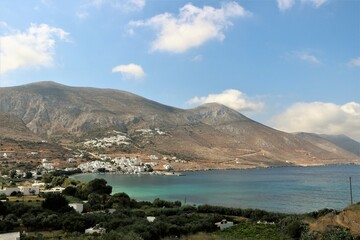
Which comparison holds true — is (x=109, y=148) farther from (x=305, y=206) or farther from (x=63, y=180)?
(x=305, y=206)

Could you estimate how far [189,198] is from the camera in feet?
218

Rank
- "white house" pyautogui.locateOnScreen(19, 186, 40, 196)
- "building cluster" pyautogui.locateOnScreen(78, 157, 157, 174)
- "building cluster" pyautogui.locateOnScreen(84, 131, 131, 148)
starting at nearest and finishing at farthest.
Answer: "white house" pyautogui.locateOnScreen(19, 186, 40, 196), "building cluster" pyautogui.locateOnScreen(78, 157, 157, 174), "building cluster" pyautogui.locateOnScreen(84, 131, 131, 148)

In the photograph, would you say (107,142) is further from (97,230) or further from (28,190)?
(97,230)

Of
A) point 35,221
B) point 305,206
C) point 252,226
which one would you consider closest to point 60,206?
point 35,221

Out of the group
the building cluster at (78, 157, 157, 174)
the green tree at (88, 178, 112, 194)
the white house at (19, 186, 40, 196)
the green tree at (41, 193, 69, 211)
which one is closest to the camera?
the green tree at (41, 193, 69, 211)

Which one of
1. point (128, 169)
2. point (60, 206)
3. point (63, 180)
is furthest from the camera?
point (128, 169)

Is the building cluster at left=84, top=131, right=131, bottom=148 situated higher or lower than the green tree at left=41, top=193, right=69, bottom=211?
higher

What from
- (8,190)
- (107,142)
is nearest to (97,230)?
(8,190)

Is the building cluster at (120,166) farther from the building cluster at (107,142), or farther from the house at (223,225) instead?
the house at (223,225)

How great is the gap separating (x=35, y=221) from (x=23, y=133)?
13558 centimetres

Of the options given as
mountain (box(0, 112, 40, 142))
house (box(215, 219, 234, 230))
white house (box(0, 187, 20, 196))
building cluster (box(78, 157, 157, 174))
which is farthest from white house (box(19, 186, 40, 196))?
mountain (box(0, 112, 40, 142))

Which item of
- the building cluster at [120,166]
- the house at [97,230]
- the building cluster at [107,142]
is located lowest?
the house at [97,230]

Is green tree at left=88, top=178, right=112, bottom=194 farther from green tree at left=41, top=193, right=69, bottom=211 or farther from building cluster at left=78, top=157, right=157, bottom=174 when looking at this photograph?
building cluster at left=78, top=157, right=157, bottom=174

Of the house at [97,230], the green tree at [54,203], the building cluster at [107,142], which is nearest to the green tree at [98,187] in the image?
the green tree at [54,203]
